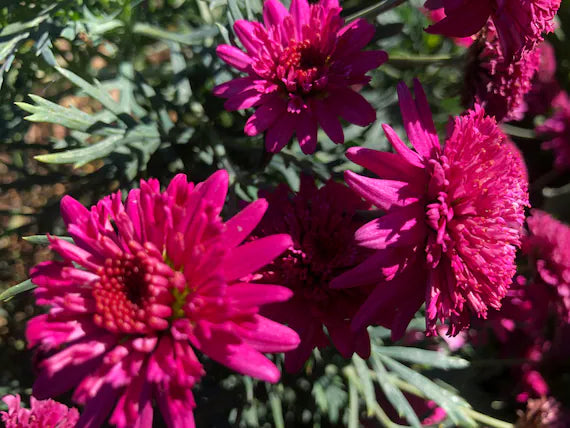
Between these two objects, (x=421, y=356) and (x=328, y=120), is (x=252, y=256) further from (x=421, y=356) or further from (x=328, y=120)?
(x=421, y=356)

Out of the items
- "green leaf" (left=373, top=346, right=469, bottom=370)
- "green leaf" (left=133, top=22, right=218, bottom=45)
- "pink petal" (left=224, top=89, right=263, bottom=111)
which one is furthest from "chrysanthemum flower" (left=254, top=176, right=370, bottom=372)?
"green leaf" (left=133, top=22, right=218, bottom=45)

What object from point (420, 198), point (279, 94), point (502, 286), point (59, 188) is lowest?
point (59, 188)

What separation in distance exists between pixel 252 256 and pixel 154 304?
134 millimetres

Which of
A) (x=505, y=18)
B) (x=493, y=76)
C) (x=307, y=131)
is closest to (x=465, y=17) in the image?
(x=505, y=18)

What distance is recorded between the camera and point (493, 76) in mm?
964

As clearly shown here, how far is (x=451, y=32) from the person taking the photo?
839mm

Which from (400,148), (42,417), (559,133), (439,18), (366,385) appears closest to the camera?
(400,148)

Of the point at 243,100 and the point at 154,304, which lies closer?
the point at 154,304

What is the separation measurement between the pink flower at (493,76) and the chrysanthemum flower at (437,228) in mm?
206

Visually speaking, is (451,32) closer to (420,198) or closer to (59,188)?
(420,198)

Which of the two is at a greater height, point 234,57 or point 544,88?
point 234,57

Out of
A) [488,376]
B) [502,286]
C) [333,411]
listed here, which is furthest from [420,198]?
[488,376]

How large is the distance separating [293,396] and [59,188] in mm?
1107

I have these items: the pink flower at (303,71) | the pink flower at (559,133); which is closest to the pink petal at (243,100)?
the pink flower at (303,71)
